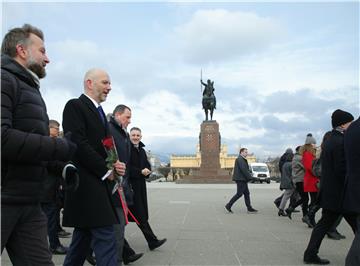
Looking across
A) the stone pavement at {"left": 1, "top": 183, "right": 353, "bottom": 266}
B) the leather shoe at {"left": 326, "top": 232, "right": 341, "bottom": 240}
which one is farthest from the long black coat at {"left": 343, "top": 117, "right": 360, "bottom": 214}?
the leather shoe at {"left": 326, "top": 232, "right": 341, "bottom": 240}

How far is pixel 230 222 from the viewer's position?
10.7m

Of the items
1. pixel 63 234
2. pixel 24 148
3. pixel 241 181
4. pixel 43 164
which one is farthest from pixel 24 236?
pixel 241 181

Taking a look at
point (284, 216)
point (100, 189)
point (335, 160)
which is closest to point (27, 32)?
point (100, 189)

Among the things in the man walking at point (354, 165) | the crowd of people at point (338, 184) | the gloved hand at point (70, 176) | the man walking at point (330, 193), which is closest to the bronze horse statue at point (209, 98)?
the crowd of people at point (338, 184)

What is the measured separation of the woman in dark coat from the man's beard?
3.77m

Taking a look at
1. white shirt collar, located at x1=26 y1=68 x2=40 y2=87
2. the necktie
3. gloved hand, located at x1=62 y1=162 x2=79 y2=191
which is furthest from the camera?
the necktie

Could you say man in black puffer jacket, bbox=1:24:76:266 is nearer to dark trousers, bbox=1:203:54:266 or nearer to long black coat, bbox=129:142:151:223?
dark trousers, bbox=1:203:54:266

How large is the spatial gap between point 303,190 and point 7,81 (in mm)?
8467

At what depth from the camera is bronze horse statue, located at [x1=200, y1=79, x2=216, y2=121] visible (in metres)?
39.7

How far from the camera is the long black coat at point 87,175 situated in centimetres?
404

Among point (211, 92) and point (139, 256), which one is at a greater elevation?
point (211, 92)

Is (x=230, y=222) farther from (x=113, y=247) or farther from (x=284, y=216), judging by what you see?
(x=113, y=247)

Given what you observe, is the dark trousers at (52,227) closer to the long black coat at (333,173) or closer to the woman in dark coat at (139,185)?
the woman in dark coat at (139,185)

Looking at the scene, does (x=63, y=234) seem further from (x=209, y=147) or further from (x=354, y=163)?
(x=209, y=147)
